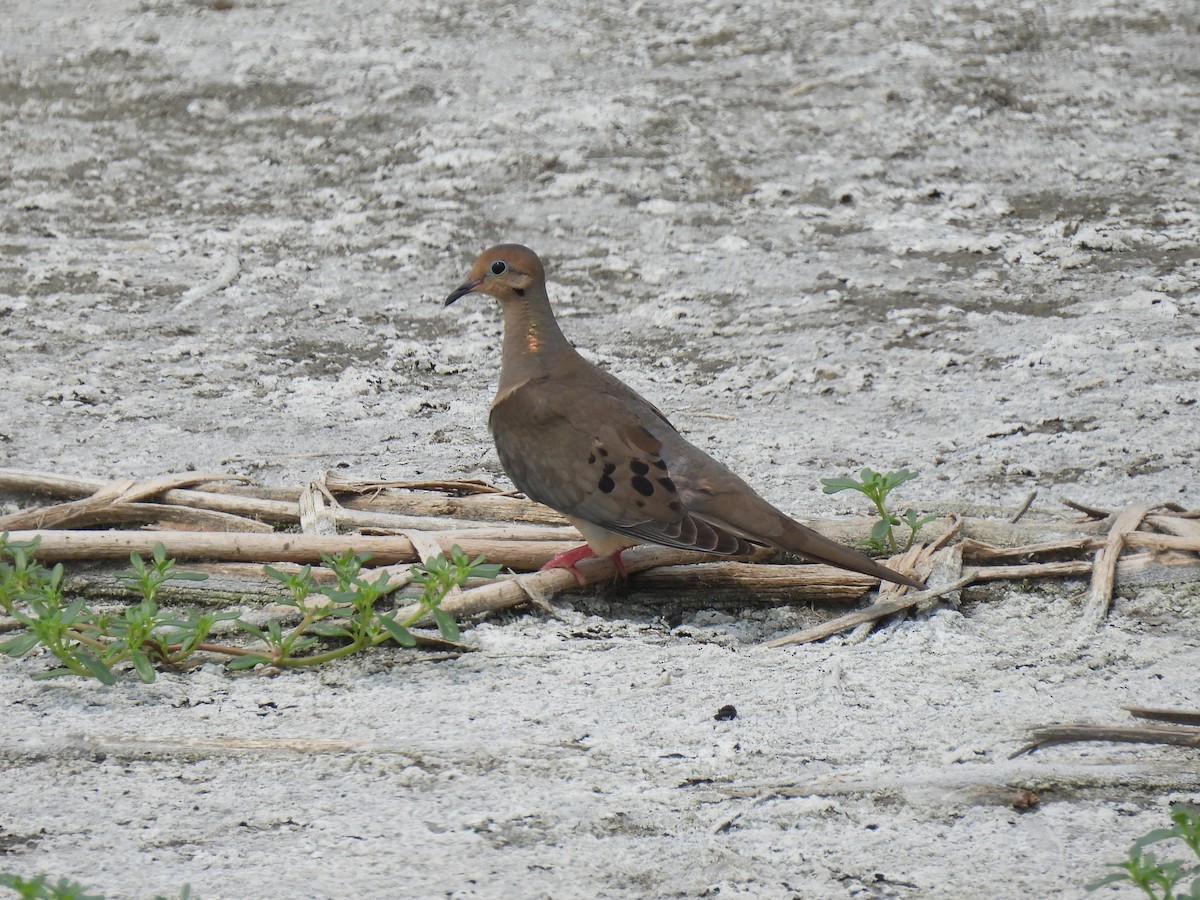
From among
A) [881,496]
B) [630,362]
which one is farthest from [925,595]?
[630,362]

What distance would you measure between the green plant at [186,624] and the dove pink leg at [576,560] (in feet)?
1.50

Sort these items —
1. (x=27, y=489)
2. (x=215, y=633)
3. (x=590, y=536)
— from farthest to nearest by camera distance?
1. (x=27, y=489)
2. (x=590, y=536)
3. (x=215, y=633)

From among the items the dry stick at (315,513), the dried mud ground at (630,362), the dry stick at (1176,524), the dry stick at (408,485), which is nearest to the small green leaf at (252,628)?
the dried mud ground at (630,362)

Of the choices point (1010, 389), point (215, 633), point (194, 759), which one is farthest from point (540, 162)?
point (194, 759)

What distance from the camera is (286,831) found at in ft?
9.11

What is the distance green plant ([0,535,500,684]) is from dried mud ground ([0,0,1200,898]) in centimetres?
8

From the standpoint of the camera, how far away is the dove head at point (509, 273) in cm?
461

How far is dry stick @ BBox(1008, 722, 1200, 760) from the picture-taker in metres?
2.99

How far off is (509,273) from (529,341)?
9.3 inches

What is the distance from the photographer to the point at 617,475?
3930mm

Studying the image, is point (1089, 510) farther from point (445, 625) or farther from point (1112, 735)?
point (445, 625)

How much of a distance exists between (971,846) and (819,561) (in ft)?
3.81

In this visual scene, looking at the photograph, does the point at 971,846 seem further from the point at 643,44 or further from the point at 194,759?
the point at 643,44

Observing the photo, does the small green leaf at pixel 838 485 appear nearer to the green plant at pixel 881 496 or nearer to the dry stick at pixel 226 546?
the green plant at pixel 881 496
